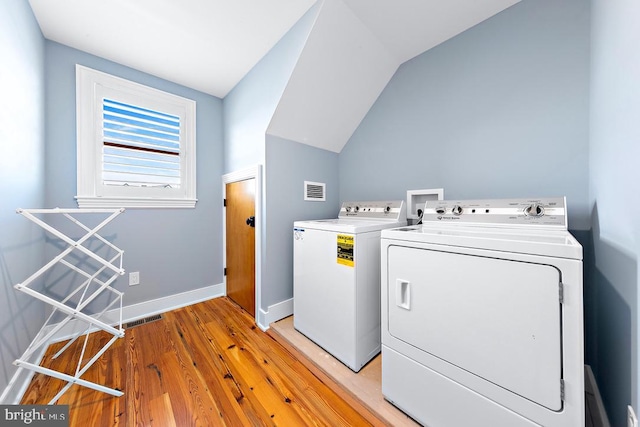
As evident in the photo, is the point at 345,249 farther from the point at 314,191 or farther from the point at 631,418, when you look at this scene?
the point at 631,418

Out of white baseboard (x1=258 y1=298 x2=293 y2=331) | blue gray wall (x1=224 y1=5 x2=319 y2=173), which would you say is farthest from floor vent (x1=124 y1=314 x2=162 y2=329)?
blue gray wall (x1=224 y1=5 x2=319 y2=173)

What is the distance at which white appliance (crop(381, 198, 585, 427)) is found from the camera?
708 mm

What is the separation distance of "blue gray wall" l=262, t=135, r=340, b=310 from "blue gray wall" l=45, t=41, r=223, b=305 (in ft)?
3.37

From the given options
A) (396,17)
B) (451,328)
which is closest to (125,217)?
(451,328)

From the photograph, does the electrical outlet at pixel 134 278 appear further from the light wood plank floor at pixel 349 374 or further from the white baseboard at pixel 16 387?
the light wood plank floor at pixel 349 374

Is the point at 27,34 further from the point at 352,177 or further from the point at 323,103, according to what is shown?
the point at 352,177

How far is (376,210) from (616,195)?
4.12 ft

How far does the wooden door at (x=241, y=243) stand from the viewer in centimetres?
213

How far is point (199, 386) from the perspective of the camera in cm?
130

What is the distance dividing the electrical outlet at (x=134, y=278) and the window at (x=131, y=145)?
0.66 meters

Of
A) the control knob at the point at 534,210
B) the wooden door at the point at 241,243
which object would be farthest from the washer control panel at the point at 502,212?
the wooden door at the point at 241,243

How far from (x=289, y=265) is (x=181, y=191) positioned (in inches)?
56.0

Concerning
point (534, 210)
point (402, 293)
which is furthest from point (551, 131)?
point (402, 293)

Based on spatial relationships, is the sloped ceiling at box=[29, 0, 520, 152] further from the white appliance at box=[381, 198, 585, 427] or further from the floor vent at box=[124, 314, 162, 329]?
the floor vent at box=[124, 314, 162, 329]
